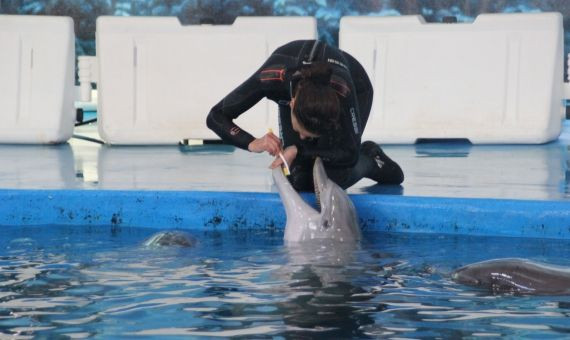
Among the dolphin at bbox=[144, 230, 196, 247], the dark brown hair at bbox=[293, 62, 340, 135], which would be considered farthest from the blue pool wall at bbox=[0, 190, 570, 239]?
the dark brown hair at bbox=[293, 62, 340, 135]

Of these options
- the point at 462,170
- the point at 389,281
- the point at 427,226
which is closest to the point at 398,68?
the point at 462,170

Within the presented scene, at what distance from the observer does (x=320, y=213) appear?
5105 millimetres

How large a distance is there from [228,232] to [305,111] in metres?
0.97

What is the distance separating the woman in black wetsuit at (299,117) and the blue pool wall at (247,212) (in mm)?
198

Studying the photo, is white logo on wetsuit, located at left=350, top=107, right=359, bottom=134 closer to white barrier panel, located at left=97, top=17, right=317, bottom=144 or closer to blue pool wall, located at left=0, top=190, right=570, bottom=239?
blue pool wall, located at left=0, top=190, right=570, bottom=239

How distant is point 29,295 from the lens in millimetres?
3965

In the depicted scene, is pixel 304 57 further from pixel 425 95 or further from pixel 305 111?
pixel 425 95

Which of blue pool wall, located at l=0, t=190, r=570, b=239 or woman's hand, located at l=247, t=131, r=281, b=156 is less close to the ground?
woman's hand, located at l=247, t=131, r=281, b=156

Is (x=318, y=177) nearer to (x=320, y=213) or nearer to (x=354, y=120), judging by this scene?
(x=320, y=213)

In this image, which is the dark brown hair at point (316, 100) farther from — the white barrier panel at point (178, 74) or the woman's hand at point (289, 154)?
the white barrier panel at point (178, 74)

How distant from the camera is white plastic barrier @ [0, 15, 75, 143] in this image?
872cm

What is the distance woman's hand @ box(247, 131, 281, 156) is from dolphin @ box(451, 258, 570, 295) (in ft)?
4.42

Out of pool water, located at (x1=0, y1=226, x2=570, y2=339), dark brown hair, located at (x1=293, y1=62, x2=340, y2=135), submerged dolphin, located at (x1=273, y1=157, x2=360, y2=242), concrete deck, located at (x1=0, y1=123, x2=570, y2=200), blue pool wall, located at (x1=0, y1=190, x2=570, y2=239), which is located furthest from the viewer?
concrete deck, located at (x1=0, y1=123, x2=570, y2=200)

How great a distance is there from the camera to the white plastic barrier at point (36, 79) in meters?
8.72
